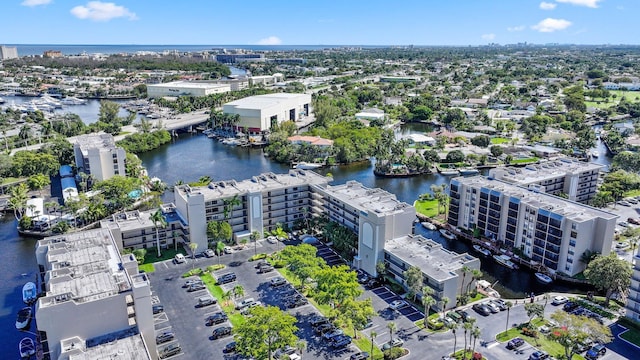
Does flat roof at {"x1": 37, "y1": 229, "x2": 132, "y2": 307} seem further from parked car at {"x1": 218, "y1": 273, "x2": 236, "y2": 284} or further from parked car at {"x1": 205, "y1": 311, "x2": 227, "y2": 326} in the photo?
parked car at {"x1": 218, "y1": 273, "x2": 236, "y2": 284}

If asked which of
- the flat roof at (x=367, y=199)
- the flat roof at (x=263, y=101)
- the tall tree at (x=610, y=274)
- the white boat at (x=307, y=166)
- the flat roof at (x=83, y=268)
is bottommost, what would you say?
Answer: the white boat at (x=307, y=166)

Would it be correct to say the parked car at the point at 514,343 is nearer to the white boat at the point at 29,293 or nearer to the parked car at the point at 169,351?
the parked car at the point at 169,351

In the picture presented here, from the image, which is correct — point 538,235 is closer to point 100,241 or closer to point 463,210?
point 463,210

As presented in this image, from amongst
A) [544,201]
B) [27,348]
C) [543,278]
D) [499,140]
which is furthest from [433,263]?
Result: [499,140]

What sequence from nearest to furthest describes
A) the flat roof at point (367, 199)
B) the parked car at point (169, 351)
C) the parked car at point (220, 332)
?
the parked car at point (169, 351) → the parked car at point (220, 332) → the flat roof at point (367, 199)

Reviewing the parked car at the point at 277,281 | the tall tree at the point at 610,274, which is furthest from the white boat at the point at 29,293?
the tall tree at the point at 610,274

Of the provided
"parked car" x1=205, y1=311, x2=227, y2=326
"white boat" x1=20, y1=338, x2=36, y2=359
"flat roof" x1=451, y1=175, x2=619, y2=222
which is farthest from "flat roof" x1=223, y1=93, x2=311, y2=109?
"white boat" x1=20, y1=338, x2=36, y2=359
